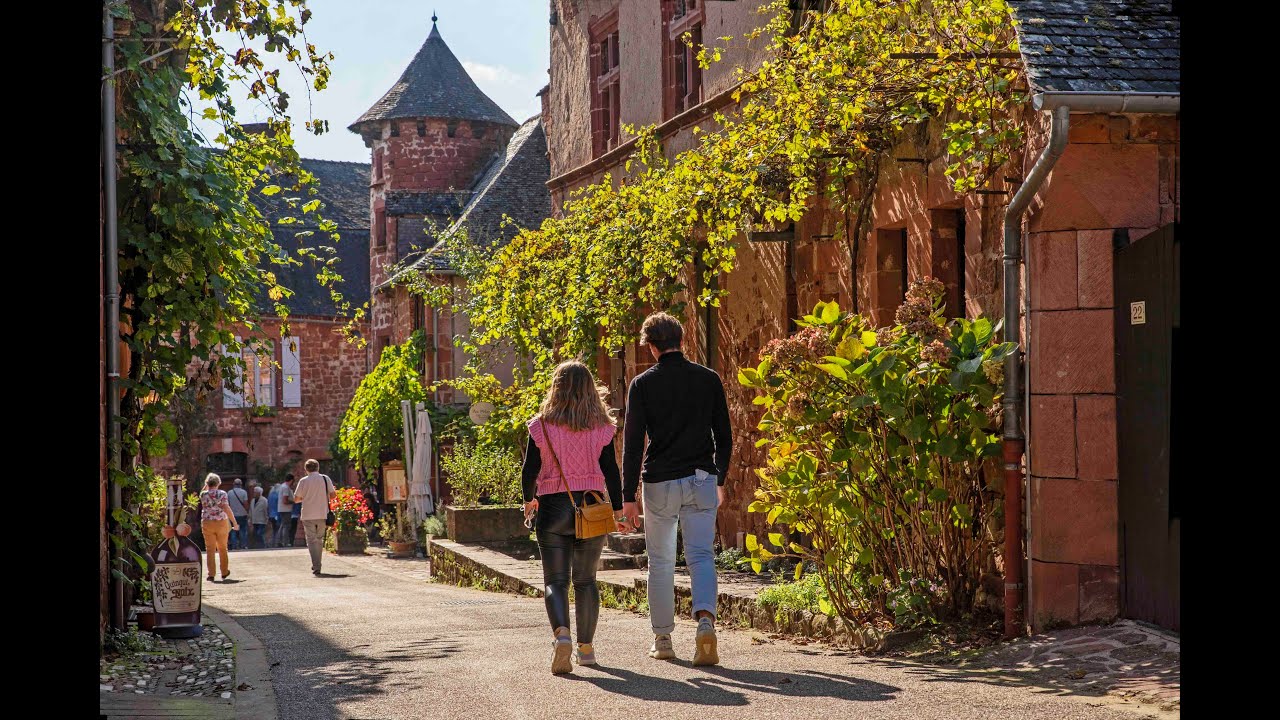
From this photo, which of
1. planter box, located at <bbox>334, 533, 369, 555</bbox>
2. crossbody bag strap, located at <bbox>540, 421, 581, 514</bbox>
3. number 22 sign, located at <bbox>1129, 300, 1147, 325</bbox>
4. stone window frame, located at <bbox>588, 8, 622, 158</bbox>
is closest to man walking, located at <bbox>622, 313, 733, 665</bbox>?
crossbody bag strap, located at <bbox>540, 421, 581, 514</bbox>

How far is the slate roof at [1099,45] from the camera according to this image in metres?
7.19

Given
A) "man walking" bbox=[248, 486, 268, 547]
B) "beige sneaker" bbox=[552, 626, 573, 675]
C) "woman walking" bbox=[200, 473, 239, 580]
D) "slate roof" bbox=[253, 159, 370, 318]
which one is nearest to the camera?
"beige sneaker" bbox=[552, 626, 573, 675]

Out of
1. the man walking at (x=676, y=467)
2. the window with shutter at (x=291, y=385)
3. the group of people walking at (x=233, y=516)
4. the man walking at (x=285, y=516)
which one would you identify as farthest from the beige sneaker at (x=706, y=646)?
the window with shutter at (x=291, y=385)

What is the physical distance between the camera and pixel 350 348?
42.2 m

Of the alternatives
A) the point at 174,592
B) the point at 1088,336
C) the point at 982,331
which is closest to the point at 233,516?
the point at 174,592

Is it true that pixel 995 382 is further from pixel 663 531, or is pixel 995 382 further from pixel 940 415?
pixel 663 531

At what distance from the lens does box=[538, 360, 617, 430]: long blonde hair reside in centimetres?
737

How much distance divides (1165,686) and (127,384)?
19.9 feet

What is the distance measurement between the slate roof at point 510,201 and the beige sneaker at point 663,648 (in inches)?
844

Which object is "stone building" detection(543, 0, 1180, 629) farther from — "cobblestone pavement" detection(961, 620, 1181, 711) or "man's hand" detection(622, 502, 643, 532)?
"man's hand" detection(622, 502, 643, 532)

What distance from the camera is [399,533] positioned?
2545 cm

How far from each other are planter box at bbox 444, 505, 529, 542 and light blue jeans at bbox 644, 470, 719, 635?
1202 cm

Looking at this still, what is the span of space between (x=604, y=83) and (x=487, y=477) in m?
5.95
